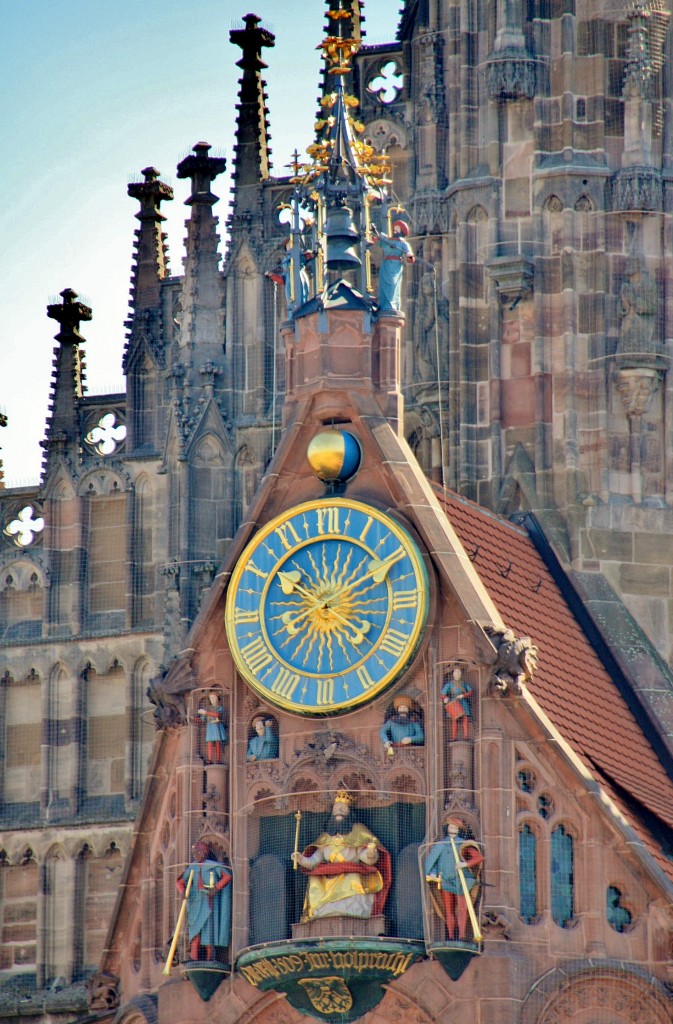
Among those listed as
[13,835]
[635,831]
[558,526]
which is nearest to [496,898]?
[635,831]

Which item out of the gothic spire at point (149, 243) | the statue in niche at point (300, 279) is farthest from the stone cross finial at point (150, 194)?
the statue in niche at point (300, 279)

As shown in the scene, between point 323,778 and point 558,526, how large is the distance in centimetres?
603

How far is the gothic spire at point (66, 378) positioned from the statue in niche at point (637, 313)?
8154 millimetres

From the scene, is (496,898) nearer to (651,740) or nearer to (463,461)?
(651,740)

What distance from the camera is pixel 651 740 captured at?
51438 mm

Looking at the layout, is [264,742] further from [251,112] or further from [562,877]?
[251,112]

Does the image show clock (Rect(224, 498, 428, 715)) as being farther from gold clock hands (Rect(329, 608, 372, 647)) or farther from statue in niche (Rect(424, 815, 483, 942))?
statue in niche (Rect(424, 815, 483, 942))

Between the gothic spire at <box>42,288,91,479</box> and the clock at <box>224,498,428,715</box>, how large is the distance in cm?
919

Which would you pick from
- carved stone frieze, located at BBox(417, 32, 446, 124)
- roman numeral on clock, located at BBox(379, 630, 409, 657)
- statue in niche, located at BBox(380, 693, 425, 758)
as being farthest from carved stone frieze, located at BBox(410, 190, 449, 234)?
statue in niche, located at BBox(380, 693, 425, 758)

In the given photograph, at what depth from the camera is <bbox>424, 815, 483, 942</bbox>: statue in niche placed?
47344mm

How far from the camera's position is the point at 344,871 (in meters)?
48.1

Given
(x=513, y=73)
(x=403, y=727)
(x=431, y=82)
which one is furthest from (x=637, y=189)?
(x=403, y=727)

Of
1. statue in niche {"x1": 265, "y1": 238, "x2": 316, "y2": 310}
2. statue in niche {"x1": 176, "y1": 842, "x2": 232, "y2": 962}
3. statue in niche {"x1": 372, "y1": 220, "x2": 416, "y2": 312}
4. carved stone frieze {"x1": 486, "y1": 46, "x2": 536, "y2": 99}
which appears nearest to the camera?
statue in niche {"x1": 176, "y1": 842, "x2": 232, "y2": 962}

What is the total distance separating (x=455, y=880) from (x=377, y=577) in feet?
11.5
